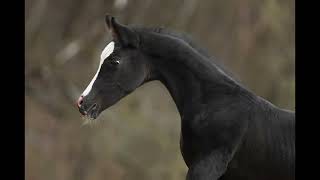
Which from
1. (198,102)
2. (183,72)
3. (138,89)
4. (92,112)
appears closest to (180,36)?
(183,72)

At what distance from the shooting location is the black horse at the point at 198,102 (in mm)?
3332

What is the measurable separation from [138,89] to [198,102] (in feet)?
18.8

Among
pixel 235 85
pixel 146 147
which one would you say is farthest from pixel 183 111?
pixel 146 147

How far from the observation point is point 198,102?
339cm

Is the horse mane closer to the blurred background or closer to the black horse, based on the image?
the black horse

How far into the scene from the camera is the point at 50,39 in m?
9.27

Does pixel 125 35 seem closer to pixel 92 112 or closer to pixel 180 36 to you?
pixel 180 36

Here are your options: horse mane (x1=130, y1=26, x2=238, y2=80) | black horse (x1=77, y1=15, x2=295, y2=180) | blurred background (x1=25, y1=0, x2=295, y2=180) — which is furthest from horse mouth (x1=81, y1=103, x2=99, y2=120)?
blurred background (x1=25, y1=0, x2=295, y2=180)

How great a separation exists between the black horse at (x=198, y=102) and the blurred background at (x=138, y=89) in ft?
17.1

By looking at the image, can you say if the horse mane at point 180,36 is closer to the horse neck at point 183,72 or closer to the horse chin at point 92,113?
the horse neck at point 183,72

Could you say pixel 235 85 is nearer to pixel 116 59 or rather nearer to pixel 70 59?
pixel 116 59

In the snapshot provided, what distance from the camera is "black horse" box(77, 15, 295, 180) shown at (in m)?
3.33
